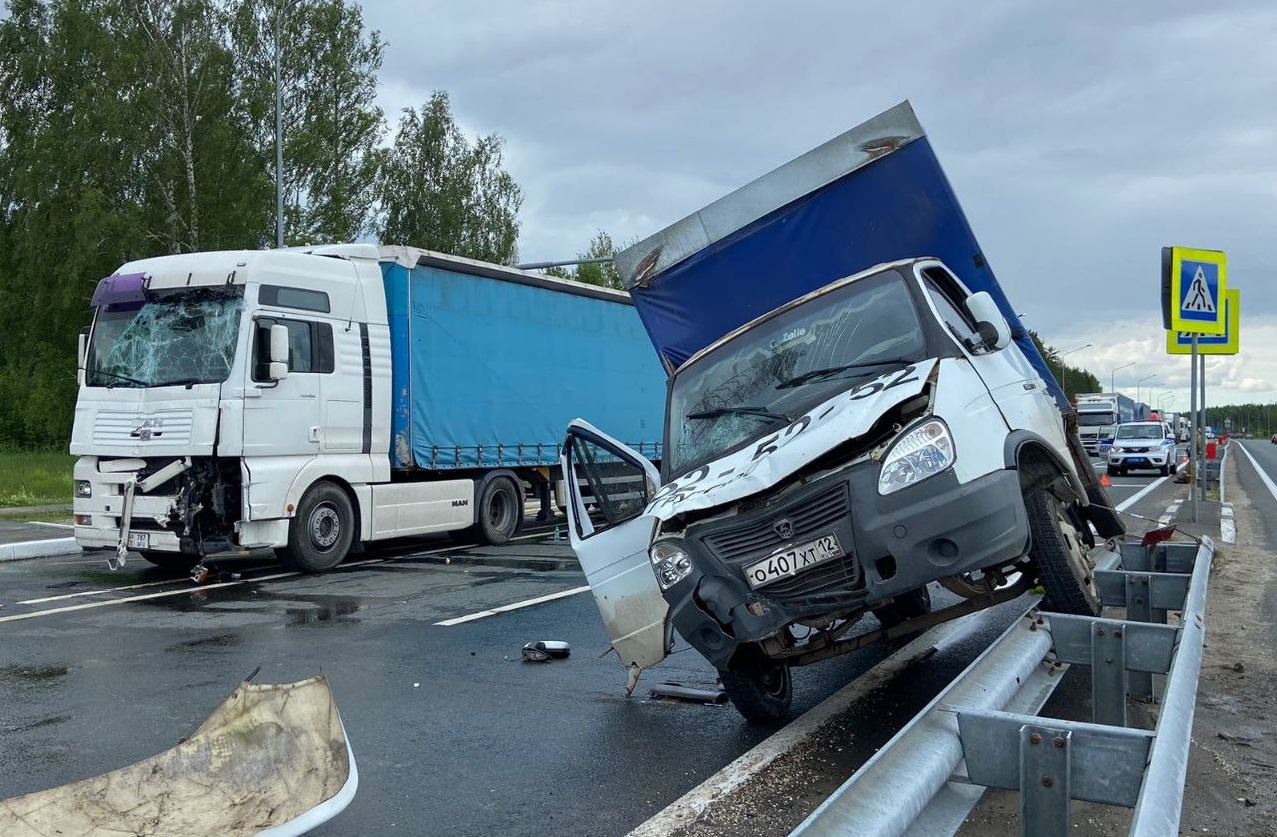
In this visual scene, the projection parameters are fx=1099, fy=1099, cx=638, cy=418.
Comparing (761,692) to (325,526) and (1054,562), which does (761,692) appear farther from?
(325,526)

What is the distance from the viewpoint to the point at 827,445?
454 cm

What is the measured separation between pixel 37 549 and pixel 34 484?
11556mm

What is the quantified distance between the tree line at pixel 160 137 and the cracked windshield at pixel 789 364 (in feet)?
93.3

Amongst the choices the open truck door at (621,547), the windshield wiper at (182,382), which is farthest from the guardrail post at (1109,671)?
the windshield wiper at (182,382)

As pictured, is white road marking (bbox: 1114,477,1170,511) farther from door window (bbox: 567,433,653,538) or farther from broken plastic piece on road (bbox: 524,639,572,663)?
door window (bbox: 567,433,653,538)

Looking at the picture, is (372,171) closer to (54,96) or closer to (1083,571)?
(54,96)

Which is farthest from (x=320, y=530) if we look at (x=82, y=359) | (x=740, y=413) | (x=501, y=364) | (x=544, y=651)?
(x=740, y=413)

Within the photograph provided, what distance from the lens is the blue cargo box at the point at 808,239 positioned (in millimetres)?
6996

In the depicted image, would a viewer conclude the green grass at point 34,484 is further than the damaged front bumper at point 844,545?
Yes

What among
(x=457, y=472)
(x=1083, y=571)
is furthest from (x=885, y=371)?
(x=457, y=472)

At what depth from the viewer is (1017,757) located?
2838 mm

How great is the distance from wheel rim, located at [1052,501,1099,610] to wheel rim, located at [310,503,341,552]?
27.6 ft

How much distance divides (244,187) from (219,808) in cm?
3249

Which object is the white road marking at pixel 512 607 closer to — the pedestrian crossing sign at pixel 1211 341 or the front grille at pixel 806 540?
the front grille at pixel 806 540
